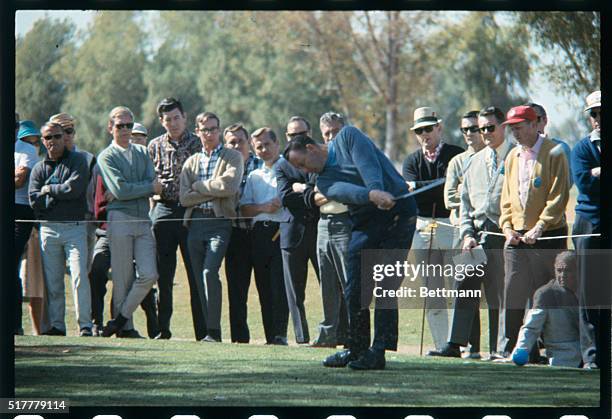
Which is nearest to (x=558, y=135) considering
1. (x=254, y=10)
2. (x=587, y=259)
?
(x=587, y=259)

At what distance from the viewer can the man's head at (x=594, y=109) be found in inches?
281

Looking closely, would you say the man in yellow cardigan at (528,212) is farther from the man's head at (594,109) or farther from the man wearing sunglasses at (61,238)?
the man wearing sunglasses at (61,238)

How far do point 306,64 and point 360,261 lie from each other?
1.19 metres

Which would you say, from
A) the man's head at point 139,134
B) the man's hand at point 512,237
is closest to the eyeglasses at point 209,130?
the man's head at point 139,134

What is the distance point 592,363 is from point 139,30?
3.23 metres

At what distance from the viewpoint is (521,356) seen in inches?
299

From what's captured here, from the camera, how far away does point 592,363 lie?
24.3 ft

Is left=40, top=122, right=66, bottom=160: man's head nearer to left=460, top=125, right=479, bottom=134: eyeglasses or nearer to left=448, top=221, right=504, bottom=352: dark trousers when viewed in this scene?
left=460, top=125, right=479, bottom=134: eyeglasses

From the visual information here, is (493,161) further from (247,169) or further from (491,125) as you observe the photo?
(247,169)

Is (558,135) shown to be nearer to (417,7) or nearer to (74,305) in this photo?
(417,7)

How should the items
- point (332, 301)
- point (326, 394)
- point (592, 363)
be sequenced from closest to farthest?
point (326, 394)
point (592, 363)
point (332, 301)

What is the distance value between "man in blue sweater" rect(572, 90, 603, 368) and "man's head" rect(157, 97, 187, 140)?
2.38 m

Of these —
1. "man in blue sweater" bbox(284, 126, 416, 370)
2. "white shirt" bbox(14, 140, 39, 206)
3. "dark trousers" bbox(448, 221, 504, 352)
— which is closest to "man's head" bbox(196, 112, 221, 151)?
"man in blue sweater" bbox(284, 126, 416, 370)

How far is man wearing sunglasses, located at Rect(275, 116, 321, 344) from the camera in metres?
8.17
